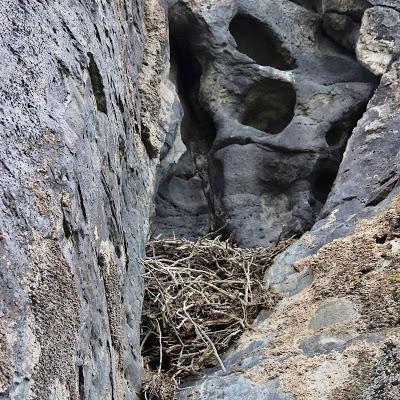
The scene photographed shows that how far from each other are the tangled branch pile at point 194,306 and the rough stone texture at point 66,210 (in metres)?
0.14

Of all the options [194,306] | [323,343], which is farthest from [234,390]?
[194,306]

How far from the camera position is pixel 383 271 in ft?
7.99

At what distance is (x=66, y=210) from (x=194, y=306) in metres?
1.08

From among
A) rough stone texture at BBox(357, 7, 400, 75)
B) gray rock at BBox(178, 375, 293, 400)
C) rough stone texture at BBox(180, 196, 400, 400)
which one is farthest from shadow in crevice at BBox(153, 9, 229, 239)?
gray rock at BBox(178, 375, 293, 400)

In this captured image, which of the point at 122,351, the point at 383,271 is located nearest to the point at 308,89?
the point at 383,271

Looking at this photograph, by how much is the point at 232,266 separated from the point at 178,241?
279mm

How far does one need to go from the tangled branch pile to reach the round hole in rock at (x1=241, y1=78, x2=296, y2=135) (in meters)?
1.02

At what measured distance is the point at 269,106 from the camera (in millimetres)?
4090

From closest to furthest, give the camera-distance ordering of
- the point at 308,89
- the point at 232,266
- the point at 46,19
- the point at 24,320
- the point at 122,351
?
1. the point at 24,320
2. the point at 46,19
3. the point at 122,351
4. the point at 232,266
5. the point at 308,89

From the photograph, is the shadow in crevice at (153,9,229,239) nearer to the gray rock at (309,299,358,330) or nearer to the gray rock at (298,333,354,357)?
the gray rock at (309,299,358,330)

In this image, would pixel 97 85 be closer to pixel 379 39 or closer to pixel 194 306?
pixel 194 306

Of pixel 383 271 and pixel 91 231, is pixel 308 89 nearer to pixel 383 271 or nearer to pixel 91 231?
pixel 383 271

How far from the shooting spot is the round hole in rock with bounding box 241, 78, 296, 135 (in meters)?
4.02

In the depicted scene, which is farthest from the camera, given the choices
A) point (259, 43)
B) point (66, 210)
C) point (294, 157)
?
point (259, 43)
